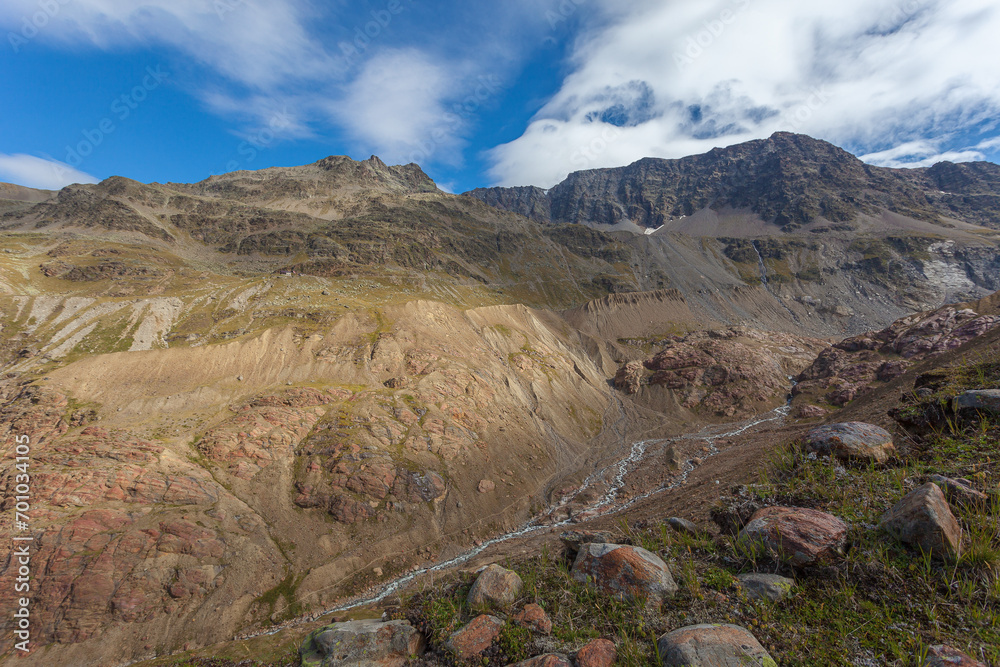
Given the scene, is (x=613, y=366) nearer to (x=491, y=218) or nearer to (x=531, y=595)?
(x=531, y=595)

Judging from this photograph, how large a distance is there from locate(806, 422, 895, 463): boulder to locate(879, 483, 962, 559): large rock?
393cm

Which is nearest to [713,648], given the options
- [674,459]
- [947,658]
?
[947,658]

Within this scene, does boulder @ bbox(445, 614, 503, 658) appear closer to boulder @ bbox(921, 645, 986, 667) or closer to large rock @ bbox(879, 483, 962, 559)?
boulder @ bbox(921, 645, 986, 667)

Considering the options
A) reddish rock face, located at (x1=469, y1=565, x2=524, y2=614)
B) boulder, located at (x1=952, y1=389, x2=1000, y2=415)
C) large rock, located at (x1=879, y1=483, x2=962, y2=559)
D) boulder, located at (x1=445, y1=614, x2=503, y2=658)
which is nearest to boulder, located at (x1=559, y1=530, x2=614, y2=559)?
reddish rock face, located at (x1=469, y1=565, x2=524, y2=614)

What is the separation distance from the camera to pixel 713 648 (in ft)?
16.6

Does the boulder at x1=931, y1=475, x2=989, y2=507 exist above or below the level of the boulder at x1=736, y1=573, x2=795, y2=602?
above

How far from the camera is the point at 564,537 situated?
1055 centimetres

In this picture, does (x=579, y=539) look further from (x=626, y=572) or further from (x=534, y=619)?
(x=534, y=619)

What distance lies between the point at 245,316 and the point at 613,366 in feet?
239

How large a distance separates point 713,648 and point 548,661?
2.62 meters

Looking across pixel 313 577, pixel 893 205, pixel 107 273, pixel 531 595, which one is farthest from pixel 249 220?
pixel 893 205

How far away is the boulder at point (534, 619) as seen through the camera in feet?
23.2

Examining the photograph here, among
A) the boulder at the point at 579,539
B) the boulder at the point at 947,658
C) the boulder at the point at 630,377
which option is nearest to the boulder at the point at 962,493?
the boulder at the point at 947,658

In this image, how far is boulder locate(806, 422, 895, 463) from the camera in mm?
9203
